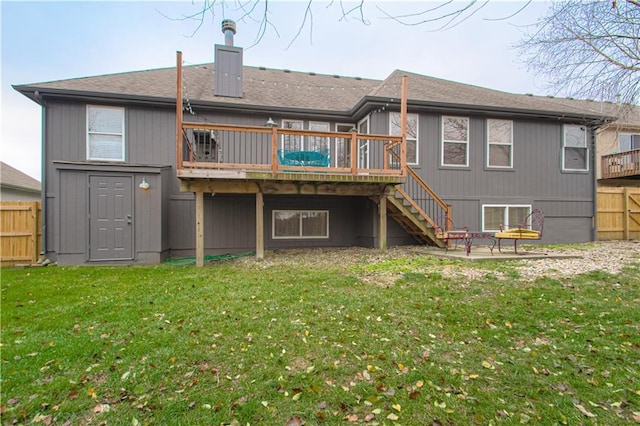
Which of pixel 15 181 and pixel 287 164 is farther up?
pixel 15 181

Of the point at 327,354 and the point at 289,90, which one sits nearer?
the point at 327,354

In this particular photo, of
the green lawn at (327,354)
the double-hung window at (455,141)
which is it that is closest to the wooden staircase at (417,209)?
the double-hung window at (455,141)

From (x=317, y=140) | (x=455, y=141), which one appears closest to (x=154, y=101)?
(x=317, y=140)

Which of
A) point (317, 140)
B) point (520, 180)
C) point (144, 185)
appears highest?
point (317, 140)

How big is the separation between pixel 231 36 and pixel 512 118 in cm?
953

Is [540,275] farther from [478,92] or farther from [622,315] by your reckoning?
[478,92]

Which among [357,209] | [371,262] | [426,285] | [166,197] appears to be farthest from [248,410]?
[357,209]

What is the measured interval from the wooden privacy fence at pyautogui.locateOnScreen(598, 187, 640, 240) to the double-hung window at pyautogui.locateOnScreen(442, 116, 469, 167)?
5.73m

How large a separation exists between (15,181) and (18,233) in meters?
12.5

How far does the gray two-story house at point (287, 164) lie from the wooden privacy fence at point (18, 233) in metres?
0.29

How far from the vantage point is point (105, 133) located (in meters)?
8.60

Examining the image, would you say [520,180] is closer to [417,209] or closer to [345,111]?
[417,209]

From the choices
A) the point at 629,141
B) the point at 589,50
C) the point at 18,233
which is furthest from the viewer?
the point at 629,141

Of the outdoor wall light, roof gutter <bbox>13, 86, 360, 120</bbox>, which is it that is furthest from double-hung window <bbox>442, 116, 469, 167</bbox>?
the outdoor wall light
